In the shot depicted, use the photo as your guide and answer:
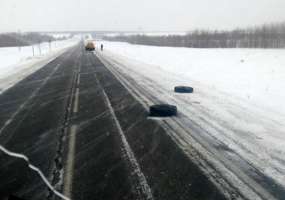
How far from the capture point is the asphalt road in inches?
182

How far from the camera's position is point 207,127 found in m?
7.82

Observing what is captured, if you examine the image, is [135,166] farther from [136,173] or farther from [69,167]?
[69,167]

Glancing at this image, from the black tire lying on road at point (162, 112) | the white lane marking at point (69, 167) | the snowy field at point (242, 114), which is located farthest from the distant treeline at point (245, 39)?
the white lane marking at point (69, 167)

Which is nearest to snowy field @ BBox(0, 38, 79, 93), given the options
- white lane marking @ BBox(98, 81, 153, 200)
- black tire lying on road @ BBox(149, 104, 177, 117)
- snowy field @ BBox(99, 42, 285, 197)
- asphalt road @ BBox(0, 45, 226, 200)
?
asphalt road @ BBox(0, 45, 226, 200)

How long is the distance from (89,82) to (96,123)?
302 inches

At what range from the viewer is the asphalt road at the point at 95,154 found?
461cm

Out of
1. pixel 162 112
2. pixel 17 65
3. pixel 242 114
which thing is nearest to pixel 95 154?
pixel 162 112

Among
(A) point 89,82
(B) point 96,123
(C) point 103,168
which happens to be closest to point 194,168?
(C) point 103,168

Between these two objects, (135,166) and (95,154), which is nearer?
(135,166)

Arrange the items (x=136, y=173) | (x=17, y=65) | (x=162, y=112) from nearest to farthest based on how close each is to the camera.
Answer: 1. (x=136, y=173)
2. (x=162, y=112)
3. (x=17, y=65)

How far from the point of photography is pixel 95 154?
604 centimetres

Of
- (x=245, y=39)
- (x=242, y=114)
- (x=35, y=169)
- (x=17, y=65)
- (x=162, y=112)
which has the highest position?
(x=245, y=39)

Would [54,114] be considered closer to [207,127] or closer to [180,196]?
[207,127]

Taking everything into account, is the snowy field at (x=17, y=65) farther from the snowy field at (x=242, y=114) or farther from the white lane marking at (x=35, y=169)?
the white lane marking at (x=35, y=169)
